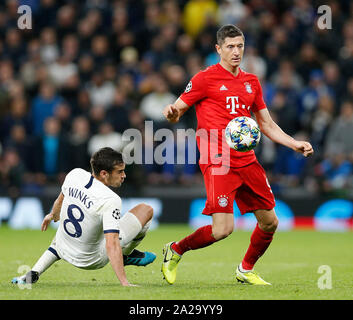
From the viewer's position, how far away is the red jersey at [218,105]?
7688mm

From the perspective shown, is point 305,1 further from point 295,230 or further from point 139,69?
point 295,230

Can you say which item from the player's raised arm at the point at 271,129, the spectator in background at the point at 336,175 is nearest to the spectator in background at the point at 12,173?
the spectator in background at the point at 336,175

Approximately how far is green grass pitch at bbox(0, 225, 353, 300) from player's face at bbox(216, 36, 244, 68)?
2.06 m

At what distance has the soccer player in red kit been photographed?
759 centimetres

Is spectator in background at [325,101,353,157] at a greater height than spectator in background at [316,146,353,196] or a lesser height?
greater

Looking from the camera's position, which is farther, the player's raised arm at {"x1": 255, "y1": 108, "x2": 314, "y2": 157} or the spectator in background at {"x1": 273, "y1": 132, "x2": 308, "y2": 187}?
the spectator in background at {"x1": 273, "y1": 132, "x2": 308, "y2": 187}

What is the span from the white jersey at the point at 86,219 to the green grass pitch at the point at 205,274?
0.92 feet

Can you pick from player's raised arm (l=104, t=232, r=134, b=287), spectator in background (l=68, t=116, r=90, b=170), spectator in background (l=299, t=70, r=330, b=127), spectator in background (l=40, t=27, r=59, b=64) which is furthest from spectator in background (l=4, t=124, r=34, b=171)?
player's raised arm (l=104, t=232, r=134, b=287)

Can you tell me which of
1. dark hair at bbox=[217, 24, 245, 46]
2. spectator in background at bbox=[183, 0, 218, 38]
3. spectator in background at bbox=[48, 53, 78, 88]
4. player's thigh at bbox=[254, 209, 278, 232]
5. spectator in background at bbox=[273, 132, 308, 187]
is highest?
spectator in background at bbox=[183, 0, 218, 38]

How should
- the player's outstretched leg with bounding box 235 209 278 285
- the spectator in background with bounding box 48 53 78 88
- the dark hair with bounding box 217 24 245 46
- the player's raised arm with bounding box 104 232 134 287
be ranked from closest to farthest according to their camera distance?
1. the player's raised arm with bounding box 104 232 134 287
2. the dark hair with bounding box 217 24 245 46
3. the player's outstretched leg with bounding box 235 209 278 285
4. the spectator in background with bounding box 48 53 78 88

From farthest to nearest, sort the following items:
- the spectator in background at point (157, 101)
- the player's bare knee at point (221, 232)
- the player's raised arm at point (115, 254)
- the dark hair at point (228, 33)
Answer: the spectator in background at point (157, 101) < the dark hair at point (228, 33) < the player's bare knee at point (221, 232) < the player's raised arm at point (115, 254)

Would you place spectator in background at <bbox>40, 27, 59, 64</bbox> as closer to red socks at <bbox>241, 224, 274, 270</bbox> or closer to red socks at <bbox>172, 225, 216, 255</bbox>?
red socks at <bbox>172, 225, 216, 255</bbox>

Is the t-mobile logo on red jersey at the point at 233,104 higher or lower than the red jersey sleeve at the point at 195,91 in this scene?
lower

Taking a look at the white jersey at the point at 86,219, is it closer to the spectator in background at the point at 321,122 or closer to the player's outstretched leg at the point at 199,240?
the player's outstretched leg at the point at 199,240
